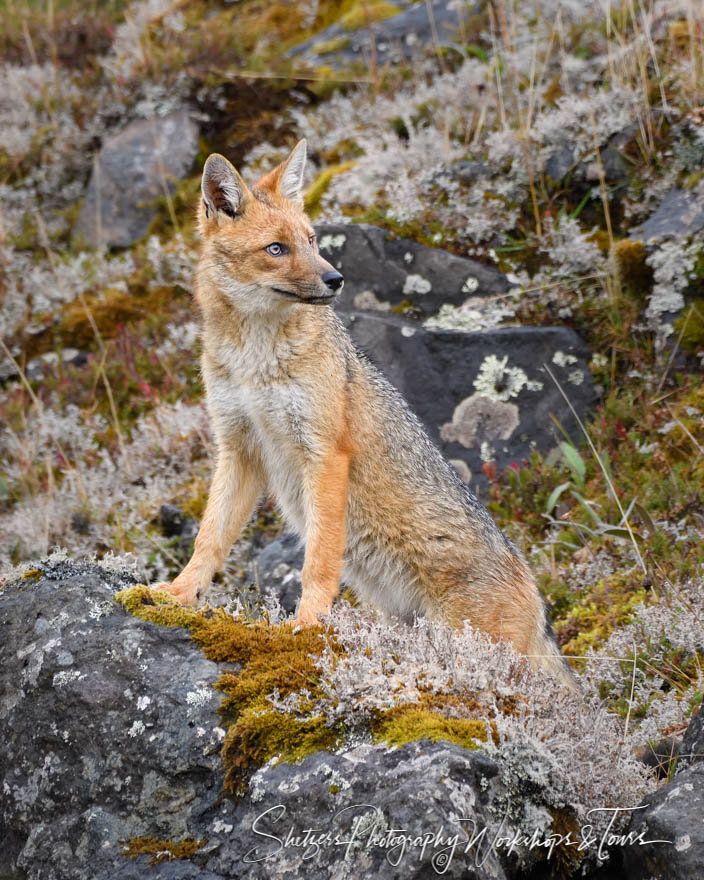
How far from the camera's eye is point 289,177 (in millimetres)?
5594

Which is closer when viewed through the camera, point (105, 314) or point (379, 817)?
point (379, 817)

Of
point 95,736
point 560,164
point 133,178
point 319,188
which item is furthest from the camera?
point 133,178

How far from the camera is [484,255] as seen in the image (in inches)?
335

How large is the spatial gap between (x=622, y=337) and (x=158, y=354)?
495 cm

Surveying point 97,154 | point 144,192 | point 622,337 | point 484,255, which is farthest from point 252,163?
point 622,337

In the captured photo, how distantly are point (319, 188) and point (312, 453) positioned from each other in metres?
5.67

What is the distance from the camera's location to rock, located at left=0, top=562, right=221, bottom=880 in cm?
336

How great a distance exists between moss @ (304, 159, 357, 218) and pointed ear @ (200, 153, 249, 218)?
14.3ft

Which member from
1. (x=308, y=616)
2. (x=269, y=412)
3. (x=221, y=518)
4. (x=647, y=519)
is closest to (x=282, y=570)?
(x=221, y=518)

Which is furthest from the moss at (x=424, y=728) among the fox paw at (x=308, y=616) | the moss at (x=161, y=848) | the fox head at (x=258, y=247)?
the fox head at (x=258, y=247)

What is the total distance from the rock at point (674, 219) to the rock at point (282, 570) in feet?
14.6

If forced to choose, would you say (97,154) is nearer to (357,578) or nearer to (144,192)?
(144,192)

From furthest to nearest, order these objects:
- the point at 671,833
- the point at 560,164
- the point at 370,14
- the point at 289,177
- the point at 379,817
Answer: the point at 370,14 → the point at 560,164 → the point at 289,177 → the point at 671,833 → the point at 379,817

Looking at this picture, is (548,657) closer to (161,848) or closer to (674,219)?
(161,848)
